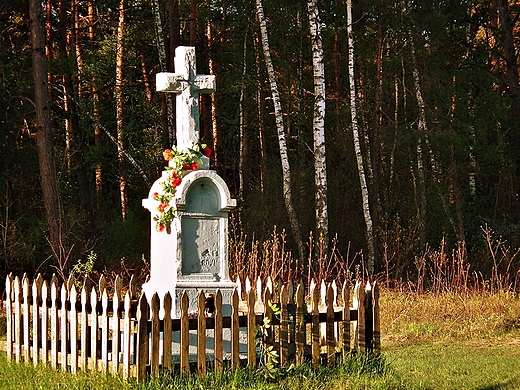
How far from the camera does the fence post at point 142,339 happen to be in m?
7.11

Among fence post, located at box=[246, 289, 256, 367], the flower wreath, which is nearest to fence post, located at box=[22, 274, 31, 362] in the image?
the flower wreath

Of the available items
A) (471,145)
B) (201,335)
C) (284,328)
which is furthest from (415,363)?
(471,145)

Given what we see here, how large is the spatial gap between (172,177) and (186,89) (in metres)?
1.12

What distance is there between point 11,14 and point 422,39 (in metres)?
10.7

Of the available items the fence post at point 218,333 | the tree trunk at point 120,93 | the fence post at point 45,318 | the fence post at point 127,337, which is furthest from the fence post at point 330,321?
the tree trunk at point 120,93

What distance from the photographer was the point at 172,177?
8.61m

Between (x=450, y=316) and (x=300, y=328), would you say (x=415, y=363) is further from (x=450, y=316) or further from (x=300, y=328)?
(x=450, y=316)

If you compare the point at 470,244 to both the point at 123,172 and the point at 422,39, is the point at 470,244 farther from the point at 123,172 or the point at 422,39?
the point at 123,172

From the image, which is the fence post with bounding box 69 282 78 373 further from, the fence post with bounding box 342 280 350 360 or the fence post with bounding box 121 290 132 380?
the fence post with bounding box 342 280 350 360

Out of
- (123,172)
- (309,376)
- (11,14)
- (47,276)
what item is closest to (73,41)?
(11,14)

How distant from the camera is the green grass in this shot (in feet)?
24.7

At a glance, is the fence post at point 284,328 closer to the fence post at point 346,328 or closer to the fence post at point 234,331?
the fence post at point 234,331

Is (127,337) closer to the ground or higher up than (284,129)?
closer to the ground

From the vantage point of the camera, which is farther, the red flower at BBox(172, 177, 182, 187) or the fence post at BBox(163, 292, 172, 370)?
the red flower at BBox(172, 177, 182, 187)
